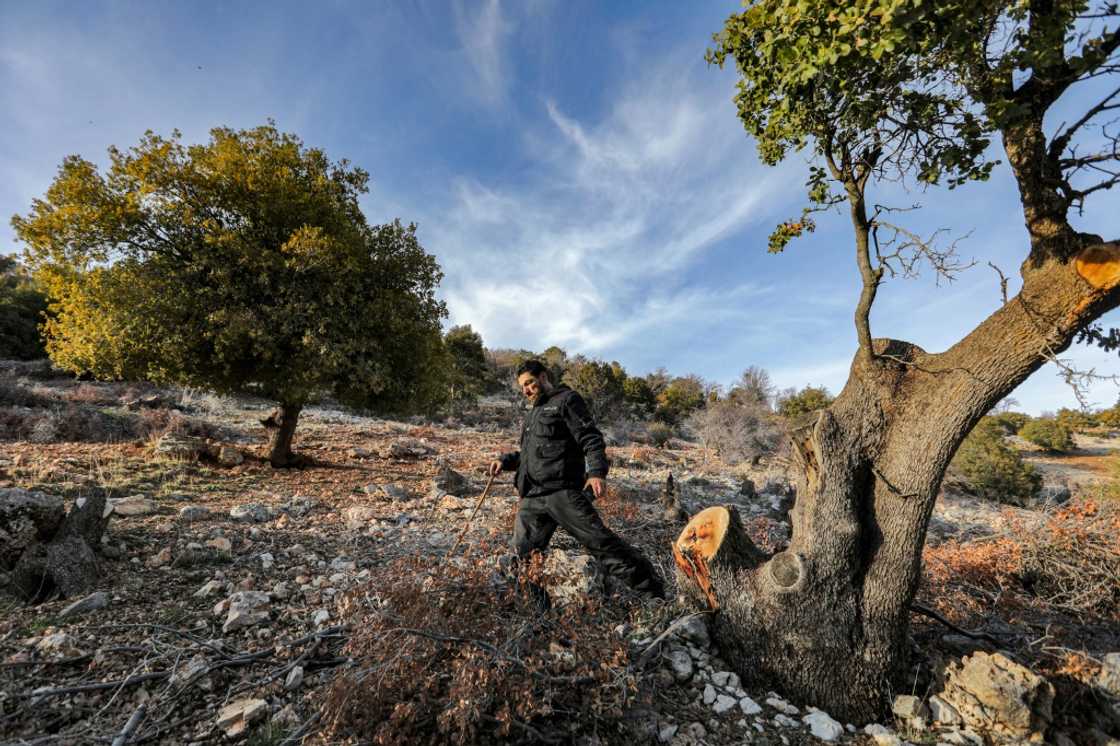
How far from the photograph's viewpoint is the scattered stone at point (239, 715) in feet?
7.01

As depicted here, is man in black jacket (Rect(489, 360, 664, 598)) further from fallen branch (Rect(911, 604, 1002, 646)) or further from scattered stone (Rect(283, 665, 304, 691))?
fallen branch (Rect(911, 604, 1002, 646))

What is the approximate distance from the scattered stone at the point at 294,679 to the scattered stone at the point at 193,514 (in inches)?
137

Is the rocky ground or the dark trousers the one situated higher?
the dark trousers

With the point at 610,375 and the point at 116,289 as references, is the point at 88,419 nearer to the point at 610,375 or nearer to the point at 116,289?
the point at 116,289

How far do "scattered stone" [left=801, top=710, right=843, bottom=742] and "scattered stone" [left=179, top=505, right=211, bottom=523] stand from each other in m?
5.96

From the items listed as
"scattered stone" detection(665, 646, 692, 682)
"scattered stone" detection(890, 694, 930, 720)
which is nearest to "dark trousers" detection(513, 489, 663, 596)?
"scattered stone" detection(665, 646, 692, 682)

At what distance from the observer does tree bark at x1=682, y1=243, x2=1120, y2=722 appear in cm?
254

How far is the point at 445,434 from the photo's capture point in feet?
54.7

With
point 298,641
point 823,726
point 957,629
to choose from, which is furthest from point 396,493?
point 957,629

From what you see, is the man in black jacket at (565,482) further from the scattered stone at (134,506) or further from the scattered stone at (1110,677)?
the scattered stone at (134,506)

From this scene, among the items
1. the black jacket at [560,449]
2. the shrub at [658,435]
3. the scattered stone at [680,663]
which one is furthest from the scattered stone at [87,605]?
the shrub at [658,435]

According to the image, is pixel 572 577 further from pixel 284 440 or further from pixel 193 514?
pixel 284 440

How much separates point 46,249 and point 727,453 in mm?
19042

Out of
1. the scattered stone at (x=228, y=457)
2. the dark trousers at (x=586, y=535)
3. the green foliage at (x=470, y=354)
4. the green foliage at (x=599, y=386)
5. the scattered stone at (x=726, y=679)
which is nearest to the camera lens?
the scattered stone at (x=726, y=679)
